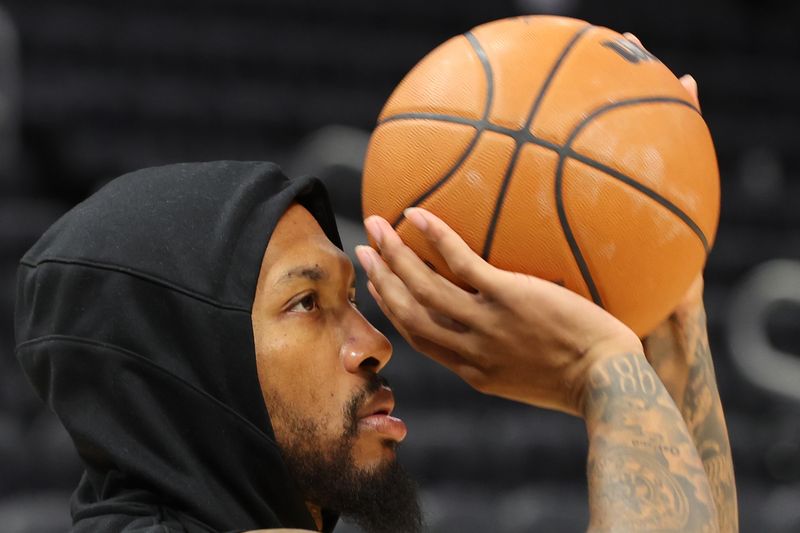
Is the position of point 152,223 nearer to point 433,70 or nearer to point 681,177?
point 433,70

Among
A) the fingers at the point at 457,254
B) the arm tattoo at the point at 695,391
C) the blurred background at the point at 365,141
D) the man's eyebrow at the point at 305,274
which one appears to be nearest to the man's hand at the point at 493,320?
the fingers at the point at 457,254

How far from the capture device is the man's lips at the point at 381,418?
2004 millimetres

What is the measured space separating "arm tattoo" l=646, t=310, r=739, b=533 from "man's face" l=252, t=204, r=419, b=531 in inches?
20.0

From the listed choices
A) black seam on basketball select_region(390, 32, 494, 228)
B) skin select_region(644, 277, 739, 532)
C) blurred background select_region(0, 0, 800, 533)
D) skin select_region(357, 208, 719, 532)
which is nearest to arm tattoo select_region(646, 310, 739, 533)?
skin select_region(644, 277, 739, 532)

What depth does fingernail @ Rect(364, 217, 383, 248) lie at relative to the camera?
1.85 m

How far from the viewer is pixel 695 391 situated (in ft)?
7.24

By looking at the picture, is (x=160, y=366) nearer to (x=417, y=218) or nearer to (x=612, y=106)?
(x=417, y=218)

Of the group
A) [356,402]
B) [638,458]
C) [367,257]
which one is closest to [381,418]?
[356,402]

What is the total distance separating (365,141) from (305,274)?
12.4ft

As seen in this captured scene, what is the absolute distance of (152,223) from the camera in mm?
1915

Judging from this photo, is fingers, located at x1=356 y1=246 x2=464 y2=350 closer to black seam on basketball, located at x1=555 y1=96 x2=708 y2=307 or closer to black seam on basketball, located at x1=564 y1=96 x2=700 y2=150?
black seam on basketball, located at x1=555 y1=96 x2=708 y2=307

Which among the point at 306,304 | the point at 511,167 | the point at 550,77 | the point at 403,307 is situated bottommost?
the point at 306,304

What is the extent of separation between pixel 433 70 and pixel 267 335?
503mm

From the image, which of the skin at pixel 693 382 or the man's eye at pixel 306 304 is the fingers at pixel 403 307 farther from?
the skin at pixel 693 382
